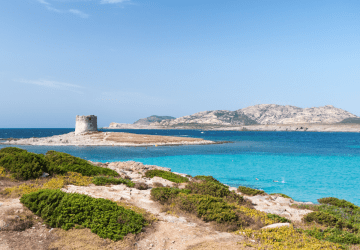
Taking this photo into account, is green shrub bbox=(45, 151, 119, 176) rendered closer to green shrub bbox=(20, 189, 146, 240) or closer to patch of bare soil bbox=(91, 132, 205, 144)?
green shrub bbox=(20, 189, 146, 240)

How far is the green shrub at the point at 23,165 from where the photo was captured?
11883 millimetres

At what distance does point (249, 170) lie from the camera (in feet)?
92.9

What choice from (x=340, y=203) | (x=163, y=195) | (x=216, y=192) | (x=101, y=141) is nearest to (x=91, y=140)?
(x=101, y=141)

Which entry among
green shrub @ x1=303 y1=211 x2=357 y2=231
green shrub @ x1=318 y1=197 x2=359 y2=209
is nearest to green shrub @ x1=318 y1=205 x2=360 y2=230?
green shrub @ x1=303 y1=211 x2=357 y2=231

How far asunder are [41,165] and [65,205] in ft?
22.9

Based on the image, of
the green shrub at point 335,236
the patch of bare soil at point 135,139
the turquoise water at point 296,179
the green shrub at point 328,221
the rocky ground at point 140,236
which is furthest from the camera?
the patch of bare soil at point 135,139

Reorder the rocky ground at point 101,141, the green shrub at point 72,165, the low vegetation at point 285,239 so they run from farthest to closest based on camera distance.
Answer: the rocky ground at point 101,141, the green shrub at point 72,165, the low vegetation at point 285,239

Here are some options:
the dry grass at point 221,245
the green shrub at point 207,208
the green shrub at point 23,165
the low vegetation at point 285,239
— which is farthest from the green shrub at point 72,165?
the low vegetation at point 285,239

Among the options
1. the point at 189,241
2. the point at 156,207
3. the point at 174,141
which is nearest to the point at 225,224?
the point at 189,241

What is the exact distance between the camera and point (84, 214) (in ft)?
23.8

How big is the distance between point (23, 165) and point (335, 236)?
14352mm

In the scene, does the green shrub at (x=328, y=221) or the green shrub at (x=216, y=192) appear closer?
the green shrub at (x=328, y=221)

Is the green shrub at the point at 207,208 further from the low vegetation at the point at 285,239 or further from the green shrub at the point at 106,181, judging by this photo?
the green shrub at the point at 106,181

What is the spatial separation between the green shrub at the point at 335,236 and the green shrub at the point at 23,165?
42.6 feet
